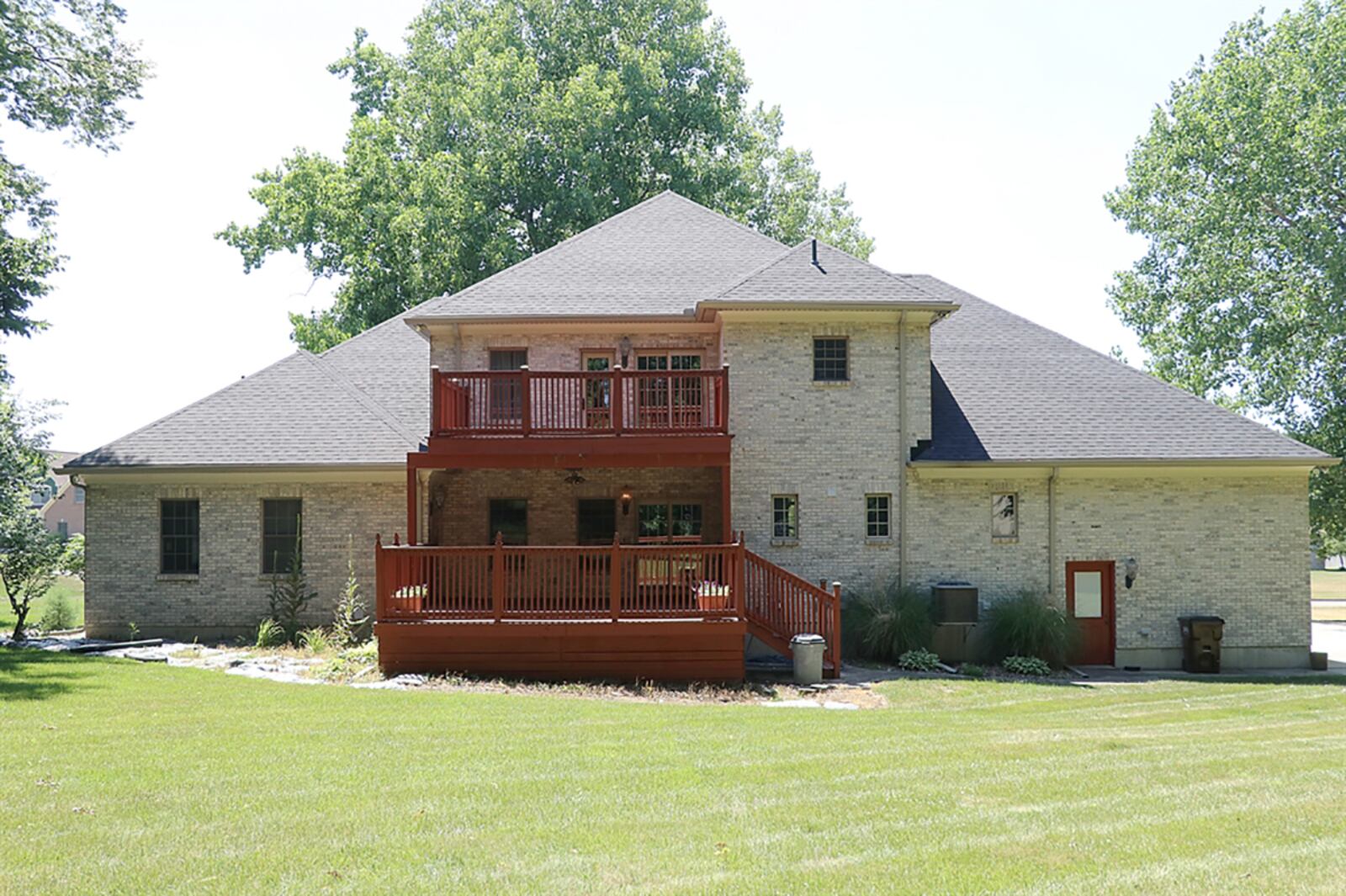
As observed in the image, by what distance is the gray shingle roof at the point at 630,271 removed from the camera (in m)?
19.2

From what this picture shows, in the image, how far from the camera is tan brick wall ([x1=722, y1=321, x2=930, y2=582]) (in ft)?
60.1

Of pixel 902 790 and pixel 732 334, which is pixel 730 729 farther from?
pixel 732 334

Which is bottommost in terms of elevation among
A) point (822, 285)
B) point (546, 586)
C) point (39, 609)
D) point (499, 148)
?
point (39, 609)

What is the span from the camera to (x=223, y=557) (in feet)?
63.2

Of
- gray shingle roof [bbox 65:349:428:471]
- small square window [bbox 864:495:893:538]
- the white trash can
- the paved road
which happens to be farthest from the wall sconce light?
gray shingle roof [bbox 65:349:428:471]

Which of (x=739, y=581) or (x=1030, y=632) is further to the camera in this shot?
(x=1030, y=632)

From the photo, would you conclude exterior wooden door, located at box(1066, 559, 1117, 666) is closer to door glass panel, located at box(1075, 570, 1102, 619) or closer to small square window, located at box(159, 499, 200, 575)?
door glass panel, located at box(1075, 570, 1102, 619)

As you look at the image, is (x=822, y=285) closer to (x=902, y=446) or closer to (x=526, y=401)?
(x=902, y=446)

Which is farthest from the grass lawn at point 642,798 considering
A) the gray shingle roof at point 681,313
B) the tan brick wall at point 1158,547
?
the gray shingle roof at point 681,313

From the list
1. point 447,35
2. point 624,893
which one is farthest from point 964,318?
point 447,35

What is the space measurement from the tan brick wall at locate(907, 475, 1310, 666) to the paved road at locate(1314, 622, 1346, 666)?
3.21 metres

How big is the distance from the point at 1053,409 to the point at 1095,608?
3.81m

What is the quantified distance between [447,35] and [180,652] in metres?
31.4

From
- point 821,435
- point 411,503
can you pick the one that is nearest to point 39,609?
point 411,503
